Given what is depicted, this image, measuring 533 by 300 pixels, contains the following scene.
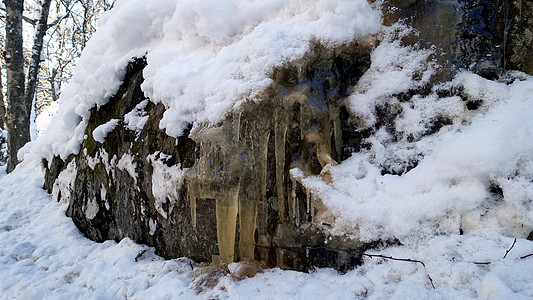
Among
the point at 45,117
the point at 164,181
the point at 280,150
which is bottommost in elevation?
the point at 164,181

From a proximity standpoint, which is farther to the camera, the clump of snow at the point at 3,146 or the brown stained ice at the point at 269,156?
the clump of snow at the point at 3,146

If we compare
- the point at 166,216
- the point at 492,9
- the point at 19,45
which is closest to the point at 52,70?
the point at 19,45

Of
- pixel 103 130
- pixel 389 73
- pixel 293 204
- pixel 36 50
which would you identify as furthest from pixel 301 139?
pixel 36 50

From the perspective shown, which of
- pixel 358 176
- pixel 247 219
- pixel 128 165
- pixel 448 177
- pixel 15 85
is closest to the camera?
pixel 448 177

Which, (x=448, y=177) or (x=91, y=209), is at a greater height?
(x=448, y=177)

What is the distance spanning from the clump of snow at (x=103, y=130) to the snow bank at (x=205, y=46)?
0.40 meters

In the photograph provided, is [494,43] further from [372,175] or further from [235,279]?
[235,279]

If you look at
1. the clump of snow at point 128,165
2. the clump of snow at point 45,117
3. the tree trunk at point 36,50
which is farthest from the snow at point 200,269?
the clump of snow at point 45,117

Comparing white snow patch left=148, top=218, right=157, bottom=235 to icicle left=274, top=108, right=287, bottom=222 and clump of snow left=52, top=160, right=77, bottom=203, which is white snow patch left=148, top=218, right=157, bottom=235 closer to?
icicle left=274, top=108, right=287, bottom=222

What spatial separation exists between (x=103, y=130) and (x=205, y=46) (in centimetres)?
166

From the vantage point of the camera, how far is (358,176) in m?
2.24

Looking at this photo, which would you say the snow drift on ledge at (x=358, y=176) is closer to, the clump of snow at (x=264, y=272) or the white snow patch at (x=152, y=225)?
the clump of snow at (x=264, y=272)

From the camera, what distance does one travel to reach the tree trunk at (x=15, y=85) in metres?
6.52

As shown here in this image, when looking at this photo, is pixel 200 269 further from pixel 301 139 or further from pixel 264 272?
pixel 301 139
